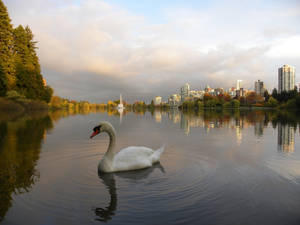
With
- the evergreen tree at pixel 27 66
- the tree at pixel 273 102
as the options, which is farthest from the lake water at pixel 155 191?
the tree at pixel 273 102

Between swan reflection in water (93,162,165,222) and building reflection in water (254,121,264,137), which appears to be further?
building reflection in water (254,121,264,137)

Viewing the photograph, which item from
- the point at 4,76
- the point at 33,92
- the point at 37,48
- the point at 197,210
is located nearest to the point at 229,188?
the point at 197,210

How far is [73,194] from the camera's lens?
16.9 ft

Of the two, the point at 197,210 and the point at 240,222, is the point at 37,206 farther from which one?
the point at 240,222

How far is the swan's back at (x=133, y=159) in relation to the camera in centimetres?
696

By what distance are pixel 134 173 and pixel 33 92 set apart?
187 feet

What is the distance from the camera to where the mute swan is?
680 centimetres

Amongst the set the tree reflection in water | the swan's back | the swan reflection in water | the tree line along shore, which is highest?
the tree line along shore

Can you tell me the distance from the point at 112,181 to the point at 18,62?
58.5 meters

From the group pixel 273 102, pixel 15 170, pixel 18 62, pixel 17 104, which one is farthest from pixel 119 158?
pixel 273 102

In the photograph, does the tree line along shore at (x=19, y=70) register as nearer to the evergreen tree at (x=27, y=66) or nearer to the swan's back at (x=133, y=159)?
the evergreen tree at (x=27, y=66)

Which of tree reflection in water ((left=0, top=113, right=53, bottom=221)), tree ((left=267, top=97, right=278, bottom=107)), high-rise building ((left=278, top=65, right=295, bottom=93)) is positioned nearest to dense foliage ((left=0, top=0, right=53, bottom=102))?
tree reflection in water ((left=0, top=113, right=53, bottom=221))

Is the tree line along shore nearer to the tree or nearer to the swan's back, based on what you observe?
the swan's back

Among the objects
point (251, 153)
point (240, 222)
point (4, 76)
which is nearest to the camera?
point (240, 222)
